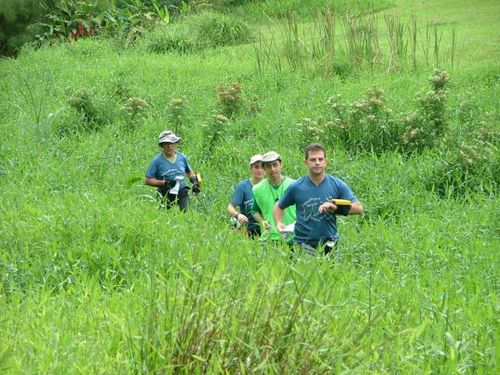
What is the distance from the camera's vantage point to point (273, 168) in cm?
920

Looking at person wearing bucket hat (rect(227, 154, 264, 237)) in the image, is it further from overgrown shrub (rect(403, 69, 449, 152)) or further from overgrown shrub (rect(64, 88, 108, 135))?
overgrown shrub (rect(64, 88, 108, 135))

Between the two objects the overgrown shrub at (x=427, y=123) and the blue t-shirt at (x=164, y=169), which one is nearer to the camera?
the blue t-shirt at (x=164, y=169)

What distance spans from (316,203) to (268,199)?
36.2 inches

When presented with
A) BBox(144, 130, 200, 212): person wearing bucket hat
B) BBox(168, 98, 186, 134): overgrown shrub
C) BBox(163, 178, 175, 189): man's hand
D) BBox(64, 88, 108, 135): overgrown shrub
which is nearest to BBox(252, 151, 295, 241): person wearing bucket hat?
BBox(144, 130, 200, 212): person wearing bucket hat

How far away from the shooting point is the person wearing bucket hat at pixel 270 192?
913cm

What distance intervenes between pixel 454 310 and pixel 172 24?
774 inches

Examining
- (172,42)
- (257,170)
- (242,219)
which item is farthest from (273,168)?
(172,42)

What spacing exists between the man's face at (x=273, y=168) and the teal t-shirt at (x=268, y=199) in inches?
4.1

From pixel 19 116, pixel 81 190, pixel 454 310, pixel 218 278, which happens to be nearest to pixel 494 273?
pixel 454 310

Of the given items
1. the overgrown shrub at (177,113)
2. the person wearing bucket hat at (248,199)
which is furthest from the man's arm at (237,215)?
the overgrown shrub at (177,113)

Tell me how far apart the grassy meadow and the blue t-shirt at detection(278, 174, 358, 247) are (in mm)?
266

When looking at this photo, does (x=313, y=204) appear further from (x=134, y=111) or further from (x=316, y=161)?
(x=134, y=111)

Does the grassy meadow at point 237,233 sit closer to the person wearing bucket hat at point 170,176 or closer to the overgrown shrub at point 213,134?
the overgrown shrub at point 213,134

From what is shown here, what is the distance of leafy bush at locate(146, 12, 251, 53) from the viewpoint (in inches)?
911
